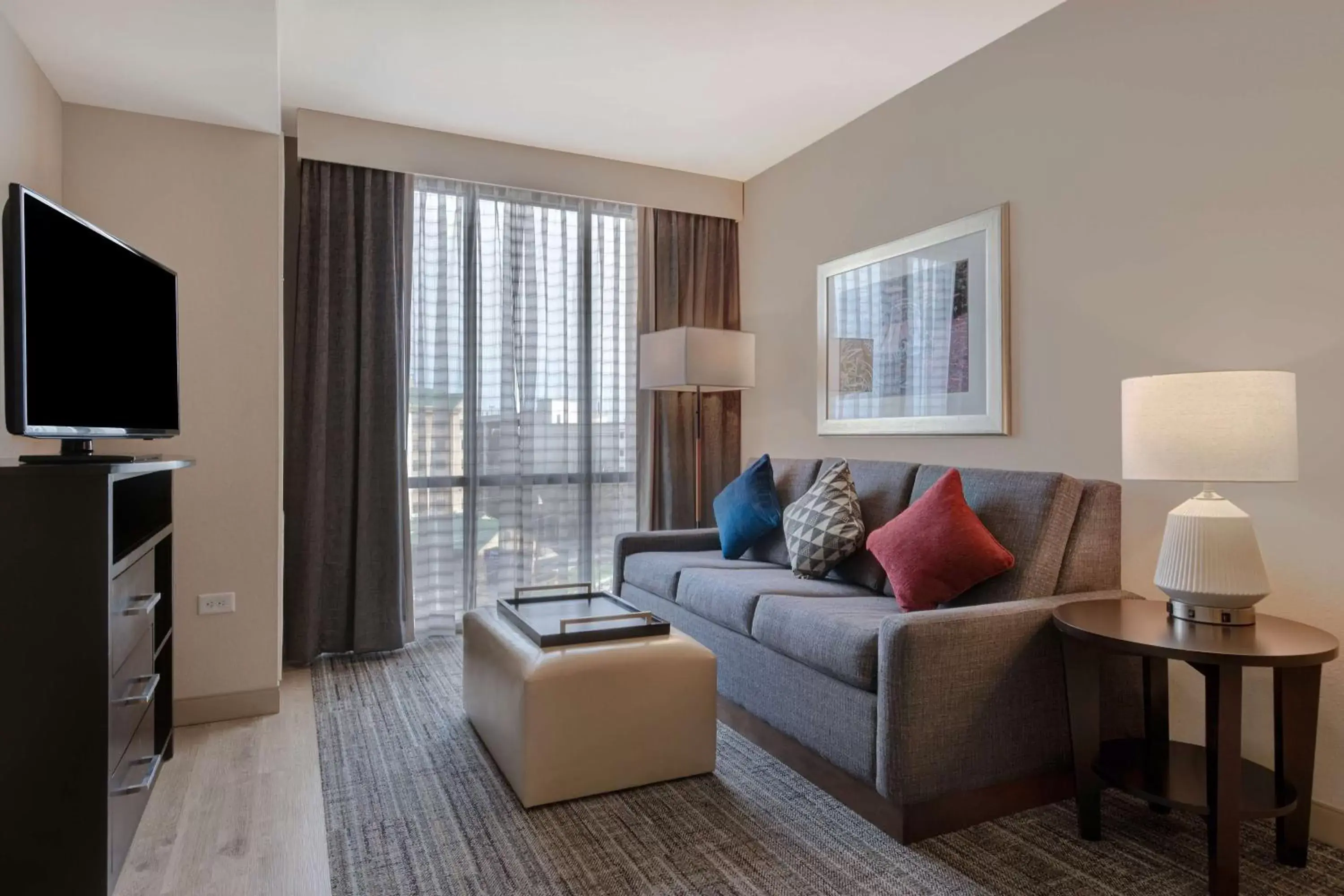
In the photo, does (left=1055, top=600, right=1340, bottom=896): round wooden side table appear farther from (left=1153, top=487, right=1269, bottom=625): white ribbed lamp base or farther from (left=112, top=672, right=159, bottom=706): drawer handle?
(left=112, top=672, right=159, bottom=706): drawer handle

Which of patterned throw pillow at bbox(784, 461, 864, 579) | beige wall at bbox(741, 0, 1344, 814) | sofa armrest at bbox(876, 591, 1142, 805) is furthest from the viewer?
patterned throw pillow at bbox(784, 461, 864, 579)

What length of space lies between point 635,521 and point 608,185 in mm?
1885

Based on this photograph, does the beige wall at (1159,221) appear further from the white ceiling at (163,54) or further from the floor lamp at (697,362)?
the white ceiling at (163,54)

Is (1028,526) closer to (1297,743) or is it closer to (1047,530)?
(1047,530)

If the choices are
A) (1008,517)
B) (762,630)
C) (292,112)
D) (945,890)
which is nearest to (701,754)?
(762,630)

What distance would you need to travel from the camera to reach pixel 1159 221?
99.2 inches

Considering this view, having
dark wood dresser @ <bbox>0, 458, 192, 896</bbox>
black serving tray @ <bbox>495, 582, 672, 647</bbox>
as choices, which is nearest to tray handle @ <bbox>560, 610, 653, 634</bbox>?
black serving tray @ <bbox>495, 582, 672, 647</bbox>

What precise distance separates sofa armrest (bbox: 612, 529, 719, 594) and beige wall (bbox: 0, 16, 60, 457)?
2251 millimetres

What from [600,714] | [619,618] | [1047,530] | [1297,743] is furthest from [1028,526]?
[600,714]

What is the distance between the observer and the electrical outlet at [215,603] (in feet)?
9.69

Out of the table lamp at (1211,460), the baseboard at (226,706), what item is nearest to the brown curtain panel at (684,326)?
the baseboard at (226,706)

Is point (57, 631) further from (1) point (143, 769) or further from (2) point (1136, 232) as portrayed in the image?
(2) point (1136, 232)

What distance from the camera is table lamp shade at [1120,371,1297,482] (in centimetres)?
186

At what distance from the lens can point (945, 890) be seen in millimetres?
1840
